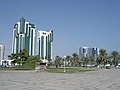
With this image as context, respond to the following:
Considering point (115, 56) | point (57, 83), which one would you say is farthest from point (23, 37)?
point (57, 83)

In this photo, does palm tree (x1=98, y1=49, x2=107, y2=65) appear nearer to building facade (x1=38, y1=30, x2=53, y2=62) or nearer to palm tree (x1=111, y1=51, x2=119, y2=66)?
palm tree (x1=111, y1=51, x2=119, y2=66)

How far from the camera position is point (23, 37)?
120m

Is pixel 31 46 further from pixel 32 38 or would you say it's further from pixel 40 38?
pixel 40 38

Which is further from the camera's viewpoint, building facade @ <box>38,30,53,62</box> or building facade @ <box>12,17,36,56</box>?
building facade @ <box>38,30,53,62</box>

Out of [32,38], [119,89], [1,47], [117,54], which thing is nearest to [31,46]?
[32,38]

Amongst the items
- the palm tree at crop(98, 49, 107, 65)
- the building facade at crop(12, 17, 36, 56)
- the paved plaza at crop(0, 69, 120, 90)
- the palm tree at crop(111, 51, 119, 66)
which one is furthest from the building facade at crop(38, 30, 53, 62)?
the paved plaza at crop(0, 69, 120, 90)

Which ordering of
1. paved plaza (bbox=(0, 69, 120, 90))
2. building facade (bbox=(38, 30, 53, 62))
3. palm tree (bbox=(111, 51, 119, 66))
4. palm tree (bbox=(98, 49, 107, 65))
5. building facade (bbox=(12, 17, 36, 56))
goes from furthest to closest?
palm tree (bbox=(111, 51, 119, 66)) < building facade (bbox=(38, 30, 53, 62)) < palm tree (bbox=(98, 49, 107, 65)) < building facade (bbox=(12, 17, 36, 56)) < paved plaza (bbox=(0, 69, 120, 90))

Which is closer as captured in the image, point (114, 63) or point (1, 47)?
point (1, 47)

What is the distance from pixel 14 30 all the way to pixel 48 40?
2615cm

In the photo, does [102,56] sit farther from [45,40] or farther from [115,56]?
[45,40]

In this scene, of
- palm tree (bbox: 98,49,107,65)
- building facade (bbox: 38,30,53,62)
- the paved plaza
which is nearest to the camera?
the paved plaza

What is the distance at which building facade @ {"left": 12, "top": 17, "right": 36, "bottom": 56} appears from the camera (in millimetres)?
118875

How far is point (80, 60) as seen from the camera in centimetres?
16300

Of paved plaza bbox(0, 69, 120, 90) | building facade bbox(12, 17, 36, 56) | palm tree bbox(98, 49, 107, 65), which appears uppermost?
building facade bbox(12, 17, 36, 56)
